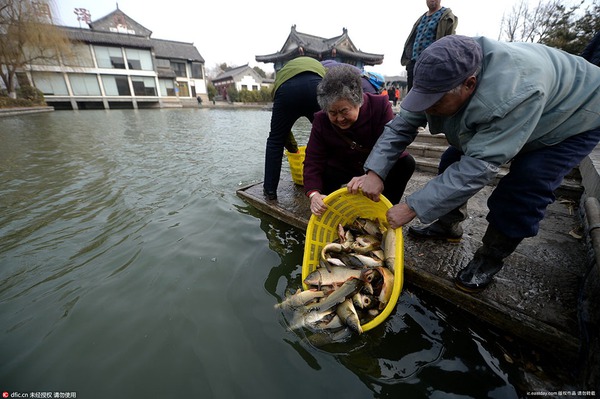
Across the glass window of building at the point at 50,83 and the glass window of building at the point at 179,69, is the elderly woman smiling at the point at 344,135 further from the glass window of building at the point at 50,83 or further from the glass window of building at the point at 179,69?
the glass window of building at the point at 179,69

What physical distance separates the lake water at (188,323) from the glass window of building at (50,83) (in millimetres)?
28096

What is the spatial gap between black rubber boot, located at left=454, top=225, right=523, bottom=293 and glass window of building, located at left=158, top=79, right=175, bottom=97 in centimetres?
3419

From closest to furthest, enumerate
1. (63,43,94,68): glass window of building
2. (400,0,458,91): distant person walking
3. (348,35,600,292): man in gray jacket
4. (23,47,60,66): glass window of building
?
(348,35,600,292): man in gray jacket < (400,0,458,91): distant person walking < (23,47,60,66): glass window of building < (63,43,94,68): glass window of building

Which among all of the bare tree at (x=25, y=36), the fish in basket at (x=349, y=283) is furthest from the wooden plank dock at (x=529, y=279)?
the bare tree at (x=25, y=36)

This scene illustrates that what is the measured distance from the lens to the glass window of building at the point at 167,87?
2959 cm

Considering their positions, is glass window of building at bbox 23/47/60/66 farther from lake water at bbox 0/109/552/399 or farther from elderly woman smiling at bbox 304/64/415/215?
elderly woman smiling at bbox 304/64/415/215

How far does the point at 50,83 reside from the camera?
914 inches

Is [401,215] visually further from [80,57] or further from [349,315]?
[80,57]

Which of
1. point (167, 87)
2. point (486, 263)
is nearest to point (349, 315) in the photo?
point (486, 263)

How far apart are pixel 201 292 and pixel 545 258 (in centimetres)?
259

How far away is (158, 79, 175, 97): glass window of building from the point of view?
29.6m

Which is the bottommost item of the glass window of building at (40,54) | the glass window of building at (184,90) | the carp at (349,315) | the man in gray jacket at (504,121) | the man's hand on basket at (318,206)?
the carp at (349,315)

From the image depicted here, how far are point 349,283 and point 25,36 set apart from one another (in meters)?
28.3

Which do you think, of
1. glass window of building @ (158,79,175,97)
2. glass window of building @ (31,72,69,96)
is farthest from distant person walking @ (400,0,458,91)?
glass window of building @ (158,79,175,97)
